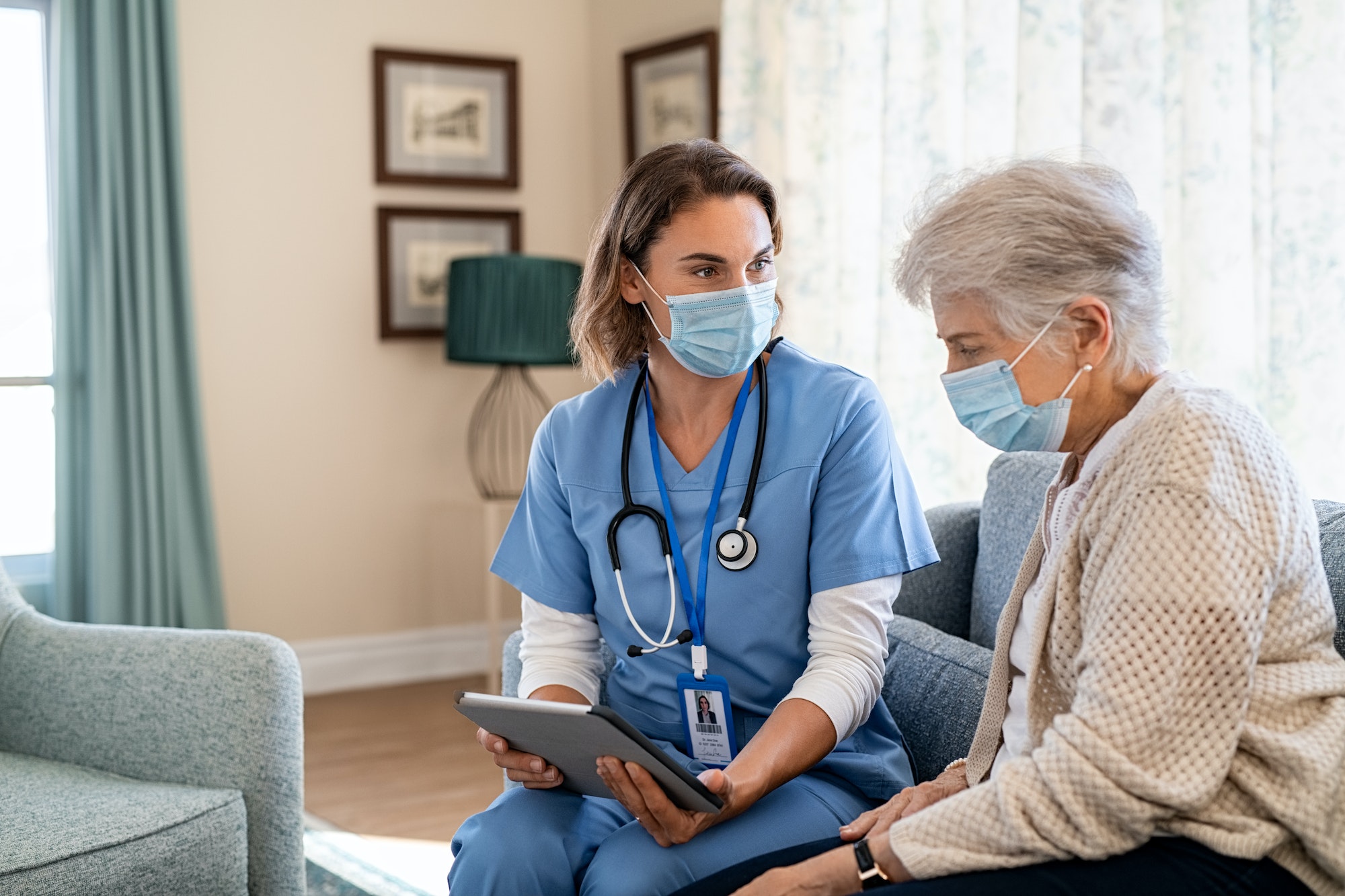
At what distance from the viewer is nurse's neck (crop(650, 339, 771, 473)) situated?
1667mm

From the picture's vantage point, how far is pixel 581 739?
4.35ft

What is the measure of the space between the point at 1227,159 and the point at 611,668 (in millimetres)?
1384

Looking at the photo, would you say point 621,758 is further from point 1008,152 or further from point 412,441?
point 412,441

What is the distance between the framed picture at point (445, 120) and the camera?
4.13 m

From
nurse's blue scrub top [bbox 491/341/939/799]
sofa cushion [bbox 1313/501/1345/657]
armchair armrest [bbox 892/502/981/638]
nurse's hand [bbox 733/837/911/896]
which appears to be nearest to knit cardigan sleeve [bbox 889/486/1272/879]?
nurse's hand [bbox 733/837/911/896]

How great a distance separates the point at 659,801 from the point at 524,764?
0.71ft

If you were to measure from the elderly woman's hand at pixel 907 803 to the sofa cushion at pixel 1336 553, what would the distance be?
41 centimetres

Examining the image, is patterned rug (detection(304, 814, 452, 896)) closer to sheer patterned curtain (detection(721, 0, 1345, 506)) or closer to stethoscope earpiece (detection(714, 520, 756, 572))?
stethoscope earpiece (detection(714, 520, 756, 572))

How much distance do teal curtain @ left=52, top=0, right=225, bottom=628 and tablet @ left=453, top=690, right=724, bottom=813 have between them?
2.57 meters

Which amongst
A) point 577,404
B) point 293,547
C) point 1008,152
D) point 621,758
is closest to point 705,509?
point 577,404

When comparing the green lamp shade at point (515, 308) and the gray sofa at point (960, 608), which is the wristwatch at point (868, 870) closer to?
the gray sofa at point (960, 608)

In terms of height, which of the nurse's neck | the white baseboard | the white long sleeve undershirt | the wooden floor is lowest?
the wooden floor

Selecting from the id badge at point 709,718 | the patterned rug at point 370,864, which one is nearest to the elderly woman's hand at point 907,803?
the id badge at point 709,718

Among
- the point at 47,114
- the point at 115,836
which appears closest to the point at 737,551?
the point at 115,836
